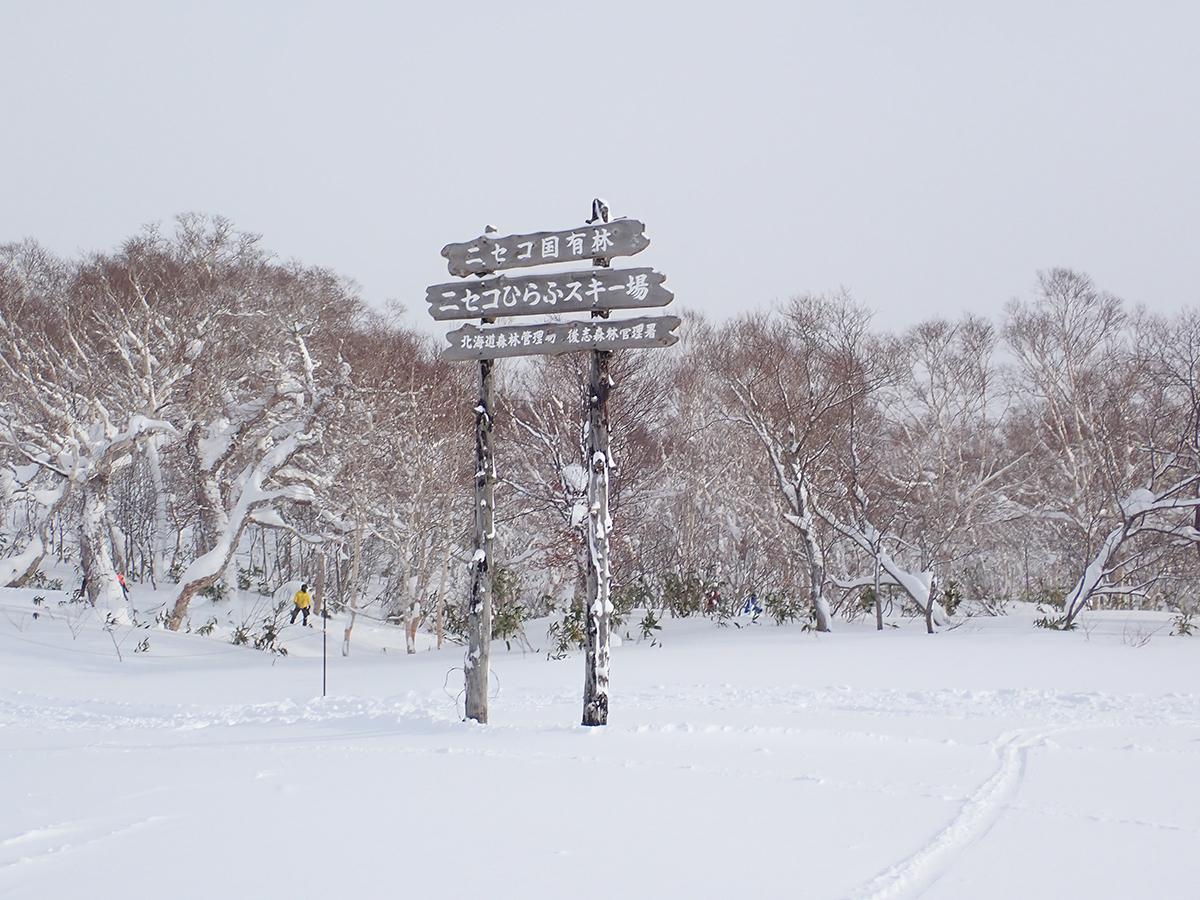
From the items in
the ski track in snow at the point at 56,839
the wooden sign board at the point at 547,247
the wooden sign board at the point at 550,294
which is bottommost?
the ski track in snow at the point at 56,839

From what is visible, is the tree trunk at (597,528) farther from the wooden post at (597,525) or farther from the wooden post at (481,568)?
the wooden post at (481,568)

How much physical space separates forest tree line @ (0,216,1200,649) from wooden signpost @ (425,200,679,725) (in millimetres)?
8031

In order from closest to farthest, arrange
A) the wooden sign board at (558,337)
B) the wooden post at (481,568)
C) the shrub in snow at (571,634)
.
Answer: the wooden sign board at (558,337)
the wooden post at (481,568)
the shrub in snow at (571,634)

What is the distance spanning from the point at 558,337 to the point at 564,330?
0.09 m

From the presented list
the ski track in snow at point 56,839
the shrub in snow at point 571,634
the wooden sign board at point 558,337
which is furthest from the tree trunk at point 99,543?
the ski track in snow at point 56,839

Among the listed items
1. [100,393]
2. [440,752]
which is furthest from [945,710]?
[100,393]

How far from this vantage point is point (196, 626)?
962 inches

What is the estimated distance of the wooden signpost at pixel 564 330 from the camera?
355 inches

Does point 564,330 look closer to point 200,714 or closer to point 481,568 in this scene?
point 481,568

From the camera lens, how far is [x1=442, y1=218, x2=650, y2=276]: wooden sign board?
9.08 metres

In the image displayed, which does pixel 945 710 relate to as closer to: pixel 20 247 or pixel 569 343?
pixel 569 343

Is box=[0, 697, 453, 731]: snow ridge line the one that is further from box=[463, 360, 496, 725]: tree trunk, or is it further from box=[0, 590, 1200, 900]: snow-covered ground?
box=[463, 360, 496, 725]: tree trunk

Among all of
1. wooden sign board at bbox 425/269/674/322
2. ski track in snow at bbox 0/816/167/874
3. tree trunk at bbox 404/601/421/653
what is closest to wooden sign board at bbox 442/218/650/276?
wooden sign board at bbox 425/269/674/322

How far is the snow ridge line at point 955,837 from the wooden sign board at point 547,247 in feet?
17.9
